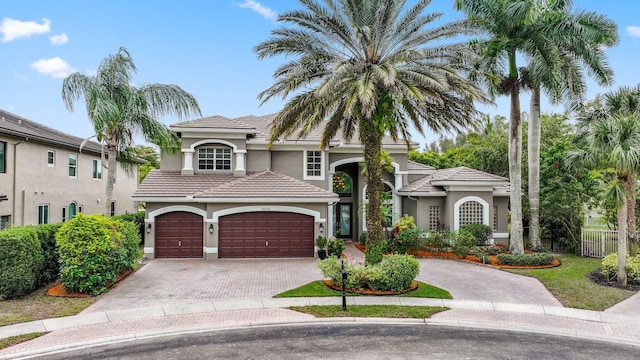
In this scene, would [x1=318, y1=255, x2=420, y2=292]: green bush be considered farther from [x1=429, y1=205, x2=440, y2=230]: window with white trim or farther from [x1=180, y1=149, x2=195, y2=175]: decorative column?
[x1=180, y1=149, x2=195, y2=175]: decorative column

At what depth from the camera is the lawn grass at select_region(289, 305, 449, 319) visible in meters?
10.8

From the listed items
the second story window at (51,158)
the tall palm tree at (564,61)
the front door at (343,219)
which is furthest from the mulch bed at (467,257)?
the second story window at (51,158)

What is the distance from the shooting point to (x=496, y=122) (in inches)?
1542

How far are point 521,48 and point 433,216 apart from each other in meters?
10.3

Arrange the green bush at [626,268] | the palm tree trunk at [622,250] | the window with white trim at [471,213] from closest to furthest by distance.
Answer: the palm tree trunk at [622,250] < the green bush at [626,268] < the window with white trim at [471,213]

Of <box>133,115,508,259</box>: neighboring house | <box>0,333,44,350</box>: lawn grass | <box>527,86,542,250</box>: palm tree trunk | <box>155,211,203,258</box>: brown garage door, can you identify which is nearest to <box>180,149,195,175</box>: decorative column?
<box>133,115,508,259</box>: neighboring house

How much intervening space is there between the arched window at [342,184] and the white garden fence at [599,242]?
14012 millimetres

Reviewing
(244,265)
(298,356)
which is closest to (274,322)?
(298,356)

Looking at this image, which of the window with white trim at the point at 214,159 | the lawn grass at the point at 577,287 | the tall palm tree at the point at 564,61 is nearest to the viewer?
the lawn grass at the point at 577,287

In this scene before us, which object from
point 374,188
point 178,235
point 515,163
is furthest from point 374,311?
point 515,163

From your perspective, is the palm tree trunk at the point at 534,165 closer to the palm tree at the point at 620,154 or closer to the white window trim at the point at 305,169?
the palm tree at the point at 620,154

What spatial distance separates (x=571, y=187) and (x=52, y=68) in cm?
4051

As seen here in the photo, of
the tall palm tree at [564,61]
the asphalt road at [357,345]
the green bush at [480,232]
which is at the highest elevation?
the tall palm tree at [564,61]

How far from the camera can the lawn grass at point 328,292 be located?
1259cm
